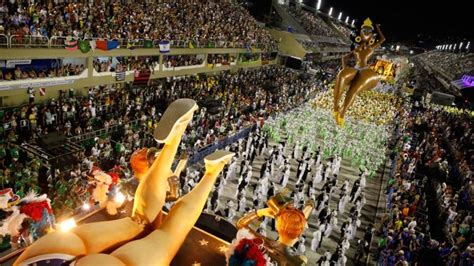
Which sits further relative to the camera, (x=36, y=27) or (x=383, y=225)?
(x=36, y=27)

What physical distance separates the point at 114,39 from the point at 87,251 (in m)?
15.6

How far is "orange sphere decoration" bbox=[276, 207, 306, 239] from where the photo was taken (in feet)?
14.0

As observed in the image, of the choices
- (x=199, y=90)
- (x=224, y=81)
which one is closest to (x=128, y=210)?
(x=199, y=90)

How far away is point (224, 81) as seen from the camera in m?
28.0

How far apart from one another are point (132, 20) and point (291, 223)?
1851 centimetres

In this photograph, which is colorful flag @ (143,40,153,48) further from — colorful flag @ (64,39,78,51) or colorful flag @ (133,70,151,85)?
colorful flag @ (64,39,78,51)

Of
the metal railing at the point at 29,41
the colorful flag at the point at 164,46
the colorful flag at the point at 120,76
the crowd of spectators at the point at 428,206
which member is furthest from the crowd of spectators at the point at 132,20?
the crowd of spectators at the point at 428,206

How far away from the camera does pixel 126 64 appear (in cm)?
1988

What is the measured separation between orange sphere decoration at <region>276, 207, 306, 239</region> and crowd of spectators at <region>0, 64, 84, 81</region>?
1298 centimetres

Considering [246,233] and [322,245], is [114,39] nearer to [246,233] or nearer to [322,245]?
[322,245]

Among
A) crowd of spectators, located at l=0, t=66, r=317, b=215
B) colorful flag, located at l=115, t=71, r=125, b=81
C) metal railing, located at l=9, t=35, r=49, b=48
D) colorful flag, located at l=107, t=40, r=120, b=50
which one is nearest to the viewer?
crowd of spectators, located at l=0, t=66, r=317, b=215

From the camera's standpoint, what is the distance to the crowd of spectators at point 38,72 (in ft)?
44.9

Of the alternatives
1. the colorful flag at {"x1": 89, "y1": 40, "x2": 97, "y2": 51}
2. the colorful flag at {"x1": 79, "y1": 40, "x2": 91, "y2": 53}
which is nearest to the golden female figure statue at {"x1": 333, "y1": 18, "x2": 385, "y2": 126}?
the colorful flag at {"x1": 79, "y1": 40, "x2": 91, "y2": 53}

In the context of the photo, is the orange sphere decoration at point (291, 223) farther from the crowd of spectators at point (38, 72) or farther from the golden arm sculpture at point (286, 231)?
the crowd of spectators at point (38, 72)
